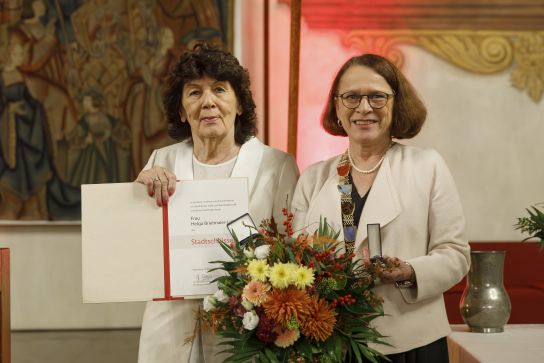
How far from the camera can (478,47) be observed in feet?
24.5

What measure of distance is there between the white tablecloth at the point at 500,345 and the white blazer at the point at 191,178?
926 millimetres

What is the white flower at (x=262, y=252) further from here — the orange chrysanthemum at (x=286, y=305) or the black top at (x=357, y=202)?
the black top at (x=357, y=202)

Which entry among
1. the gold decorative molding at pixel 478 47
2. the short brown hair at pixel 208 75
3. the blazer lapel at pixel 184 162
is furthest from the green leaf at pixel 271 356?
the gold decorative molding at pixel 478 47

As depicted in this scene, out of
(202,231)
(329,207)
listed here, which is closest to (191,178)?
(202,231)

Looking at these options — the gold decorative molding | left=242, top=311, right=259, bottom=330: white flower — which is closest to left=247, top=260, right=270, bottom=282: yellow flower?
left=242, top=311, right=259, bottom=330: white flower

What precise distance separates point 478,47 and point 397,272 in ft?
18.4

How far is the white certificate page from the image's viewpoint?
271 cm

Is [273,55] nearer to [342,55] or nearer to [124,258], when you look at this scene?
[342,55]

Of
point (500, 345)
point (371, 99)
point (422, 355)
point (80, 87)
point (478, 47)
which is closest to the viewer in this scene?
point (422, 355)

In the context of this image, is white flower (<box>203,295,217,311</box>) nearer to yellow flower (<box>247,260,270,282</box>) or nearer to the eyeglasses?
yellow flower (<box>247,260,270,282</box>)

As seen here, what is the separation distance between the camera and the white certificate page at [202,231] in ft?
8.89

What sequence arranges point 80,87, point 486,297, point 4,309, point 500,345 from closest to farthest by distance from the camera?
point 4,309 → point 500,345 → point 486,297 → point 80,87

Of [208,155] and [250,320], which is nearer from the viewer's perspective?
[250,320]

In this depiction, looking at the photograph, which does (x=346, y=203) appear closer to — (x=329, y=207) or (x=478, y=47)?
(x=329, y=207)
